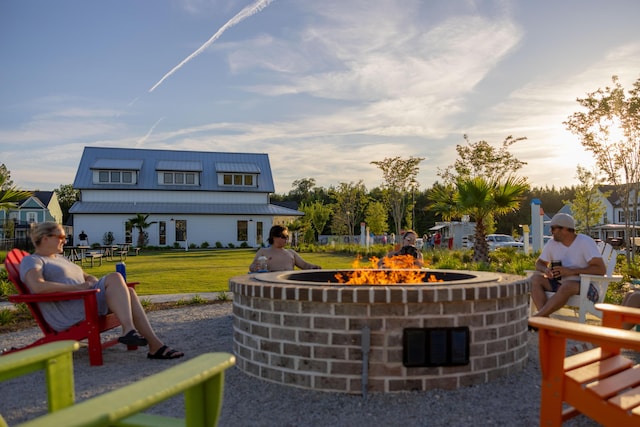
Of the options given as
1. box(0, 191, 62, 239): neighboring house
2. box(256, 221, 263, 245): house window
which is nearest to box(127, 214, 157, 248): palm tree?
box(256, 221, 263, 245): house window

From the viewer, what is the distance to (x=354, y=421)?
132 inches

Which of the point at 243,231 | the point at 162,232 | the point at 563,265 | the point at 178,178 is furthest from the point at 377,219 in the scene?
the point at 563,265

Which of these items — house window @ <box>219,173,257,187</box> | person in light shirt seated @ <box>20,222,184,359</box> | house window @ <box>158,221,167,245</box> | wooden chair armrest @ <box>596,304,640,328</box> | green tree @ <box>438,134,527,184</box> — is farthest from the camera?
house window @ <box>219,173,257,187</box>

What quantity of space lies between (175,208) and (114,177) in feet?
15.8

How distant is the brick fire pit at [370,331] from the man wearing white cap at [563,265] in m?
1.49

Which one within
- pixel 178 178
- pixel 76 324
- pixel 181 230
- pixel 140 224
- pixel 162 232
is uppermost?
pixel 178 178

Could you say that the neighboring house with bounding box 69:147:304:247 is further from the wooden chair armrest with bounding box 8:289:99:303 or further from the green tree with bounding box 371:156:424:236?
the wooden chair armrest with bounding box 8:289:99:303

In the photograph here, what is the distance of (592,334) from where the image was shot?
2477 millimetres

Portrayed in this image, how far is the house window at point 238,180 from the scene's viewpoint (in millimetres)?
38688

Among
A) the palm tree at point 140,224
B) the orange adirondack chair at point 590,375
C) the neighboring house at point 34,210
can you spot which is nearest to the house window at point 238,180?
the palm tree at point 140,224

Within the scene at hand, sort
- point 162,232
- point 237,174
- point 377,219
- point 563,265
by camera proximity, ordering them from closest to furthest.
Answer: point 563,265 < point 162,232 < point 237,174 < point 377,219

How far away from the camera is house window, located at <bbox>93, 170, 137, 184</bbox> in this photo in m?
36.6

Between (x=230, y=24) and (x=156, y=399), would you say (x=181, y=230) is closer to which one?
(x=230, y=24)

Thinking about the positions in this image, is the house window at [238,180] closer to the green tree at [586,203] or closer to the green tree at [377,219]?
the green tree at [377,219]
